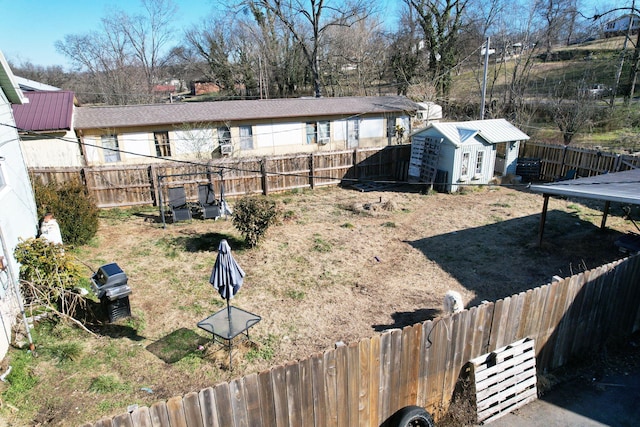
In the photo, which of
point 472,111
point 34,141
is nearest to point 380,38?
point 472,111

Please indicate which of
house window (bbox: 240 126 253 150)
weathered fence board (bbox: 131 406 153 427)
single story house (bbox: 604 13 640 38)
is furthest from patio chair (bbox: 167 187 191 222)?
single story house (bbox: 604 13 640 38)

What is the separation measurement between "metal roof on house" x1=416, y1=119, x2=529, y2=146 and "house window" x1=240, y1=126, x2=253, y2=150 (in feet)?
30.6

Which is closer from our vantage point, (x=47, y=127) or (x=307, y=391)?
(x=307, y=391)

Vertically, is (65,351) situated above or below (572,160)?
below

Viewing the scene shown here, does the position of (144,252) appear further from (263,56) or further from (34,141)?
(263,56)

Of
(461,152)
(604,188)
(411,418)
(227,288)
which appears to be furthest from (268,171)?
(411,418)

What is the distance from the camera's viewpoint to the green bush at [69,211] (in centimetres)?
1084

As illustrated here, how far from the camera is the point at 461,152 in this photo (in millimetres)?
16328

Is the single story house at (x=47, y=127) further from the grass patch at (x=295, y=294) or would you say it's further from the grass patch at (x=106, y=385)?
the grass patch at (x=106, y=385)

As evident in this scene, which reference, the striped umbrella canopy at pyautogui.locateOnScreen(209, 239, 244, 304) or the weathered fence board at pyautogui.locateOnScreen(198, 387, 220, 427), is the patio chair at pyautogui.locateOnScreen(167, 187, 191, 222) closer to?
the striped umbrella canopy at pyautogui.locateOnScreen(209, 239, 244, 304)

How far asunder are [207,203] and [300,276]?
18.8 ft

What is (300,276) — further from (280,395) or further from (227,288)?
(280,395)

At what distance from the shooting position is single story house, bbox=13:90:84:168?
16.3m

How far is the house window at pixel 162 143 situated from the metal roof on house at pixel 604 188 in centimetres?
1727
